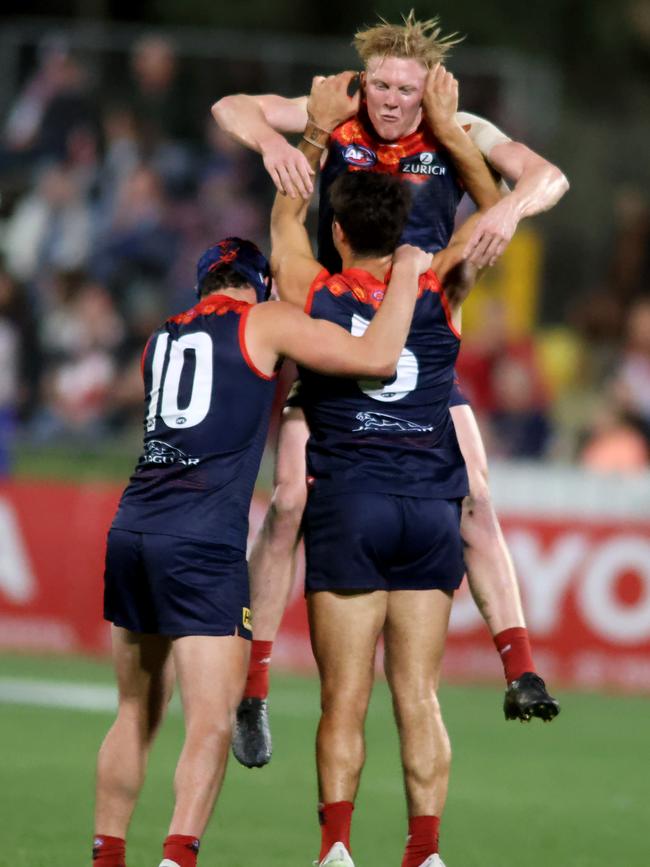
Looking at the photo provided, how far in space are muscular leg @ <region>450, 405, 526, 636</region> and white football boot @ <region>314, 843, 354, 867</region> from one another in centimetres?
106

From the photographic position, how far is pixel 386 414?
22.4ft

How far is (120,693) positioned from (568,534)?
271 inches

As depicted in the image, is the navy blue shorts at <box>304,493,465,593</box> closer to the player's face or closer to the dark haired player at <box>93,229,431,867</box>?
the dark haired player at <box>93,229,431,867</box>

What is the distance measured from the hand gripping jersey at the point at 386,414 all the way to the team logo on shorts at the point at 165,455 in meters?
0.61

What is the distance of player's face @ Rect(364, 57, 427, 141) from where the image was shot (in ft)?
22.1

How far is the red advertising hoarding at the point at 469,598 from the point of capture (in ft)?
42.8

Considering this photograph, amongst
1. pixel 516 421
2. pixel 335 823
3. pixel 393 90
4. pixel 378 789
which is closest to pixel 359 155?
pixel 393 90

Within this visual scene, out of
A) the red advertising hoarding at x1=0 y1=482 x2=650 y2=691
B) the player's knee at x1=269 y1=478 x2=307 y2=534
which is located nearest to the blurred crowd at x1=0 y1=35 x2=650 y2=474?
the red advertising hoarding at x1=0 y1=482 x2=650 y2=691

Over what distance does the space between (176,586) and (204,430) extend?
55cm

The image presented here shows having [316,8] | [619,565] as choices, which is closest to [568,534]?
[619,565]

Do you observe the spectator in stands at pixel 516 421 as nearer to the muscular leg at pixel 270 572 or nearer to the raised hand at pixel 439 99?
the muscular leg at pixel 270 572

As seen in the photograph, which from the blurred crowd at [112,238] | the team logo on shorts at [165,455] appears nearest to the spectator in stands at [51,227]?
the blurred crowd at [112,238]

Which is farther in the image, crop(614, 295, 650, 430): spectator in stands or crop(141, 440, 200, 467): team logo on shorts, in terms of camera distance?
crop(614, 295, 650, 430): spectator in stands

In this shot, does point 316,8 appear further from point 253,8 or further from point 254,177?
point 254,177
